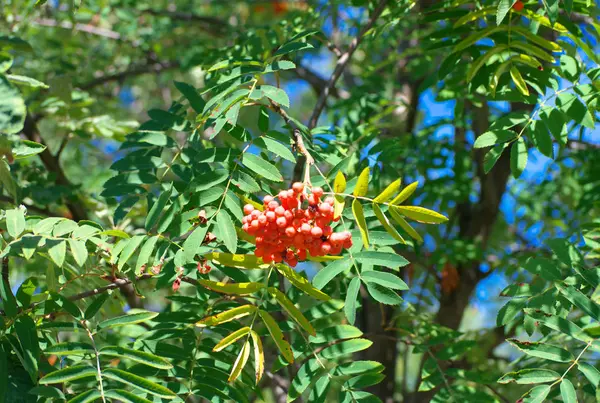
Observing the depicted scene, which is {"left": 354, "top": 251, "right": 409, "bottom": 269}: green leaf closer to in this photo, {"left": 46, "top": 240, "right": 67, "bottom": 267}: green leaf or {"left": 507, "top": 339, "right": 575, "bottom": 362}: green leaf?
{"left": 507, "top": 339, "right": 575, "bottom": 362}: green leaf

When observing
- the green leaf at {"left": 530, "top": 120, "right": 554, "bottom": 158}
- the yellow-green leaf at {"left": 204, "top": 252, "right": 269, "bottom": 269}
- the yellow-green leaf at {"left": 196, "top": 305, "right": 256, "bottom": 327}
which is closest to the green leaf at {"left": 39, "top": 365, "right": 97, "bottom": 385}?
the yellow-green leaf at {"left": 196, "top": 305, "right": 256, "bottom": 327}

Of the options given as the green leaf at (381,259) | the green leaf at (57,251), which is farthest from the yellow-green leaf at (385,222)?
the green leaf at (57,251)

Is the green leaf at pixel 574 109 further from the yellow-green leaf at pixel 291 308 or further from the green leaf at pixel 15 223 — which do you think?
the green leaf at pixel 15 223

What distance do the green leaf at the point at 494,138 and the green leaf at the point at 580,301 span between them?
384mm

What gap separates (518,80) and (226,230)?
888mm

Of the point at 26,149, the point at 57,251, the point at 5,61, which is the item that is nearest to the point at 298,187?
the point at 57,251

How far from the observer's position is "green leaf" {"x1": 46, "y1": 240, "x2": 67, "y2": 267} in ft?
4.59

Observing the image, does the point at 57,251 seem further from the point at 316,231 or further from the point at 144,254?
the point at 316,231

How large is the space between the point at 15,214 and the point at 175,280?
0.38 metres

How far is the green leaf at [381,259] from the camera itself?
1.52 metres

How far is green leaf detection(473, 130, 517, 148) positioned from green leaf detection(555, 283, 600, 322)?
38 centimetres

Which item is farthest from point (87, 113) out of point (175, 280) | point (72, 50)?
point (175, 280)

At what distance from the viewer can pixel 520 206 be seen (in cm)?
370

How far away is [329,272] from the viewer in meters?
1.55
